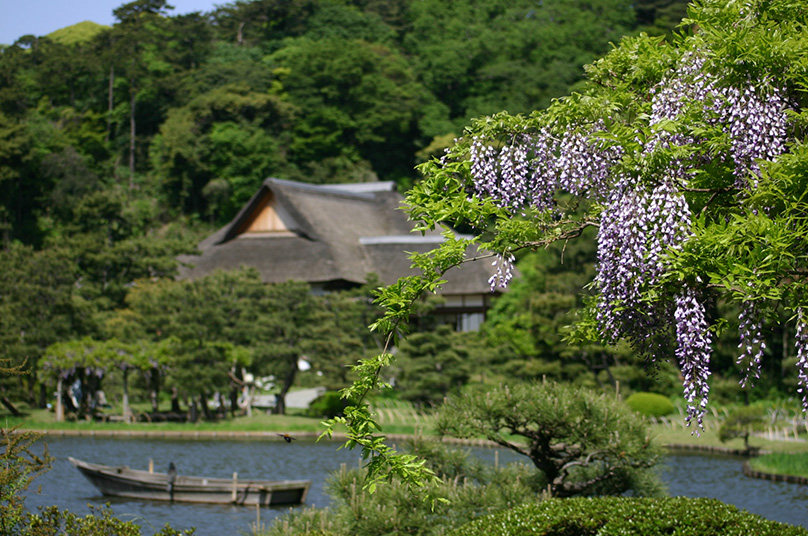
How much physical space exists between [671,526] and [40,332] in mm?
19190

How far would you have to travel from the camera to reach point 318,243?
31906 millimetres

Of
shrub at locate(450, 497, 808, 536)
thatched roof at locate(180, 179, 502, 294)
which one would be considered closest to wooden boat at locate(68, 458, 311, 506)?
shrub at locate(450, 497, 808, 536)

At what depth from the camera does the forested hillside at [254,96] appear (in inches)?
1596

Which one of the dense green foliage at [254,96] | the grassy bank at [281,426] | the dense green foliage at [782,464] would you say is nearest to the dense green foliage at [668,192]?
the dense green foliage at [782,464]

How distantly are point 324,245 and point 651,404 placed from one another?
46.6ft

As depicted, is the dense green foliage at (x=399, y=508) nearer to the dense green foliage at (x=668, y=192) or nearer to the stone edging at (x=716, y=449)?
the dense green foliage at (x=668, y=192)

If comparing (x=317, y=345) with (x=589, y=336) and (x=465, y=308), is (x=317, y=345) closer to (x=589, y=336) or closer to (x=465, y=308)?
(x=465, y=308)

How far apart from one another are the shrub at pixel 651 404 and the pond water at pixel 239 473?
2577mm

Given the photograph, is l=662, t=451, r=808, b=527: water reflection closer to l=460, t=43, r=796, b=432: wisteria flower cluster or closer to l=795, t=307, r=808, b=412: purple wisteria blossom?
l=460, t=43, r=796, b=432: wisteria flower cluster

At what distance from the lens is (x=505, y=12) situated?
175ft

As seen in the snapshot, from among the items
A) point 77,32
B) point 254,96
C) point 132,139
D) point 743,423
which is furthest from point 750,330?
point 77,32

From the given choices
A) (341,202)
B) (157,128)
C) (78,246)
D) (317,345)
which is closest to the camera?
(317,345)

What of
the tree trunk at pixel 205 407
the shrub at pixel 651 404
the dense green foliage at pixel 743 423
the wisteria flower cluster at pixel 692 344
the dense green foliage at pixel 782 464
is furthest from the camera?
the tree trunk at pixel 205 407

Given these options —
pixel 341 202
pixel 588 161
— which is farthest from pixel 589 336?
pixel 341 202
